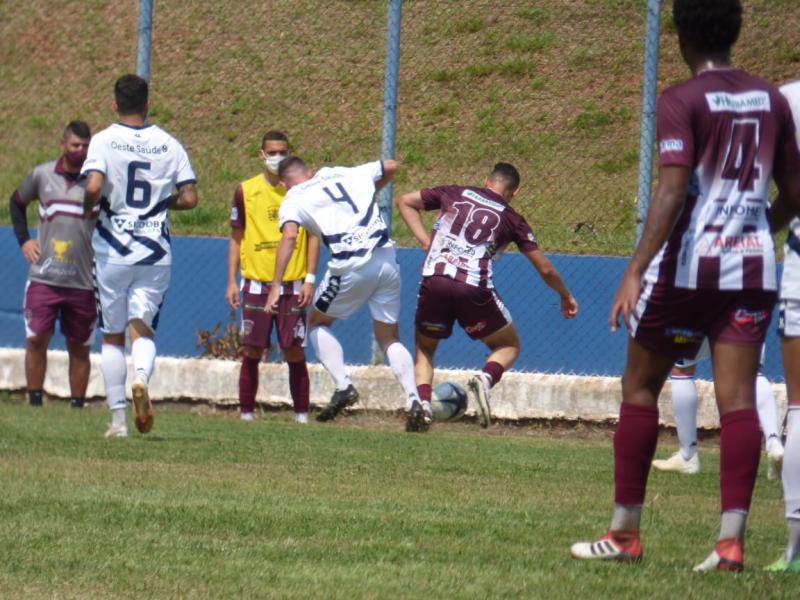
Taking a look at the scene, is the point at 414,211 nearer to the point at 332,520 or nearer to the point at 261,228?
the point at 261,228

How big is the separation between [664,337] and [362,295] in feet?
19.0

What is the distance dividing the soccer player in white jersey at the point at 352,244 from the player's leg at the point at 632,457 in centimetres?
549

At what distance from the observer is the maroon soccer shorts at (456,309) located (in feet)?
33.6

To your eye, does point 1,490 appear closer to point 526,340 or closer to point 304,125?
point 526,340

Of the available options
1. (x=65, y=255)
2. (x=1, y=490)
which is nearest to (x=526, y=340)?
(x=65, y=255)

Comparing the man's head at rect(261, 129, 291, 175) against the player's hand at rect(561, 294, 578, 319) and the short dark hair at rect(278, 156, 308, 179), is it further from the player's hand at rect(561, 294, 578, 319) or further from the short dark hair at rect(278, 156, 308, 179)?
the player's hand at rect(561, 294, 578, 319)

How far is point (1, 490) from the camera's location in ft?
21.2

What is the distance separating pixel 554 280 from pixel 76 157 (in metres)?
3.76

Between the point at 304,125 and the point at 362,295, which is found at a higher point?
the point at 304,125

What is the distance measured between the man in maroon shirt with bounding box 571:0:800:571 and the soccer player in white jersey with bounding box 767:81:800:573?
297mm

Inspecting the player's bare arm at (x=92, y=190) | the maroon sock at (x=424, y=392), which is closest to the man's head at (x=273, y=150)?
the maroon sock at (x=424, y=392)

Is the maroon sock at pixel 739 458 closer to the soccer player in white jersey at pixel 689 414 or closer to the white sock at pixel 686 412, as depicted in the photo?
the soccer player in white jersey at pixel 689 414

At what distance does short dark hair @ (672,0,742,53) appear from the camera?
15.6ft

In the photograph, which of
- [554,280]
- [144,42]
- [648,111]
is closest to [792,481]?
[554,280]
